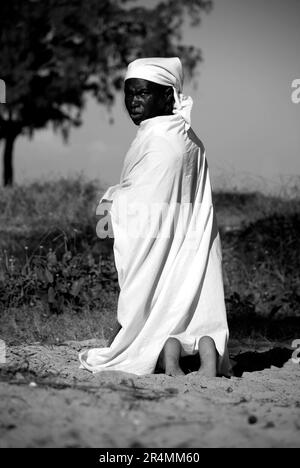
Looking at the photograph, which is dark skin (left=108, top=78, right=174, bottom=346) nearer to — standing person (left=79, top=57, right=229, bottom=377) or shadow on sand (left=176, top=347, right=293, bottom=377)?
standing person (left=79, top=57, right=229, bottom=377)

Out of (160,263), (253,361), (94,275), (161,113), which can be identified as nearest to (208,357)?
(160,263)

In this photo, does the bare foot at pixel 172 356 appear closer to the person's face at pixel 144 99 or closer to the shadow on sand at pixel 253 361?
the shadow on sand at pixel 253 361

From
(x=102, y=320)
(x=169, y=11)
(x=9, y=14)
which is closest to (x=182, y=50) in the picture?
(x=169, y=11)

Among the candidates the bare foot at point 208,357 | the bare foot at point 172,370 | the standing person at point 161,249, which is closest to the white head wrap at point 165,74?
the standing person at point 161,249

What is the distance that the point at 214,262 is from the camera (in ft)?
15.1

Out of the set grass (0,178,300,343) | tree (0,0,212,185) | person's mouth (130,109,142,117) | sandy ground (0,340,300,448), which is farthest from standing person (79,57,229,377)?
tree (0,0,212,185)

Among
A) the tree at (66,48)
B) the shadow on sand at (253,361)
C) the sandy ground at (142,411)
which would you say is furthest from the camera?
the tree at (66,48)

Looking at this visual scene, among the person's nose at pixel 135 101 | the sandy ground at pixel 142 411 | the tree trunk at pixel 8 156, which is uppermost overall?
the person's nose at pixel 135 101

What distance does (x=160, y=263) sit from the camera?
4.49m

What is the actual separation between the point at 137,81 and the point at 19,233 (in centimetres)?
623

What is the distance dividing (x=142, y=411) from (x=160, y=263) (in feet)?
4.27

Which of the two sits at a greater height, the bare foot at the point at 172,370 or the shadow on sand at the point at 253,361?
the bare foot at the point at 172,370

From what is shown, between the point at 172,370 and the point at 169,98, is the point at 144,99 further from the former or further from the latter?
the point at 172,370

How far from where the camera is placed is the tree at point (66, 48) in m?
21.5
